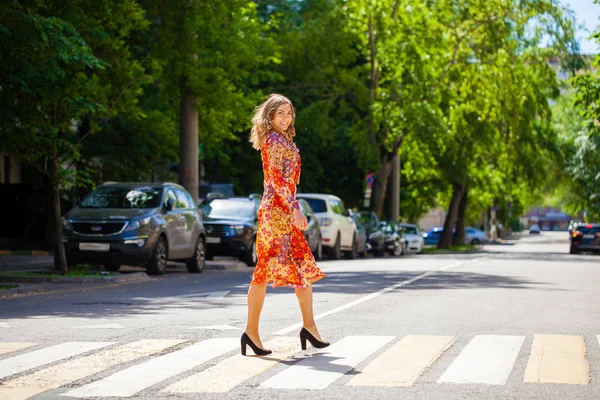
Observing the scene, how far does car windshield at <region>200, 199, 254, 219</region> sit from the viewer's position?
28266 mm

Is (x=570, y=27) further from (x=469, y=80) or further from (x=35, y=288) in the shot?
(x=35, y=288)

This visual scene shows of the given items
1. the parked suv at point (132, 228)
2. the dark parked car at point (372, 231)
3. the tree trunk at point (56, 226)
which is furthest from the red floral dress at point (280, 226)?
the dark parked car at point (372, 231)

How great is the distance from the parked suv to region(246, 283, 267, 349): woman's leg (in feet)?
41.8

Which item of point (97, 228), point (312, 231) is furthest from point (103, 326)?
point (312, 231)

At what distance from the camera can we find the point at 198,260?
80.0ft

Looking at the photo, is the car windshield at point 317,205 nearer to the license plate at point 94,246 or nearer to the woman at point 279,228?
the license plate at point 94,246

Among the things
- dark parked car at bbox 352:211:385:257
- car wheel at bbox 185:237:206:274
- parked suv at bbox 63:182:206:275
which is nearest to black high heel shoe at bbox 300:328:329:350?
parked suv at bbox 63:182:206:275

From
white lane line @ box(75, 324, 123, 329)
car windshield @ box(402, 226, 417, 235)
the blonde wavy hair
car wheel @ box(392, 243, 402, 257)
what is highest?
the blonde wavy hair

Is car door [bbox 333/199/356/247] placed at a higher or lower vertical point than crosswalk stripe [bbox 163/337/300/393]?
higher

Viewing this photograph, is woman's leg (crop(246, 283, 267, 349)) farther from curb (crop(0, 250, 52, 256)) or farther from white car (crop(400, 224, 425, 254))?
white car (crop(400, 224, 425, 254))

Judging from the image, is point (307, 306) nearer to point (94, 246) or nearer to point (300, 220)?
point (300, 220)

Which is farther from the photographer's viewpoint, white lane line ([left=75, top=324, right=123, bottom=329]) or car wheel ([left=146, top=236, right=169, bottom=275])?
car wheel ([left=146, top=236, right=169, bottom=275])

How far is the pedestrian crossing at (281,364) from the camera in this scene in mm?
7555

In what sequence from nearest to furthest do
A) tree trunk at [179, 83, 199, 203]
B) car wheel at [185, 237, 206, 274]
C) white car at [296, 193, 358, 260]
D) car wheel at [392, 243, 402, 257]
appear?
1. car wheel at [185, 237, 206, 274]
2. tree trunk at [179, 83, 199, 203]
3. white car at [296, 193, 358, 260]
4. car wheel at [392, 243, 402, 257]
